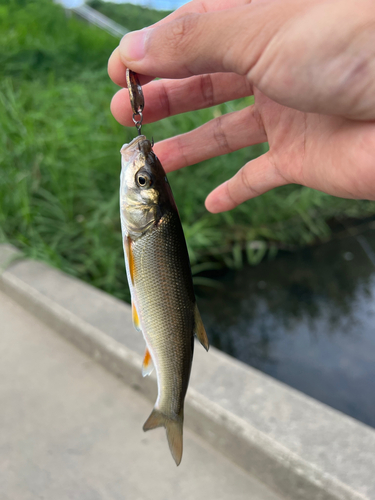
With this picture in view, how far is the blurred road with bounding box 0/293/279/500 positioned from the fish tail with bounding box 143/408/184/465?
835 millimetres

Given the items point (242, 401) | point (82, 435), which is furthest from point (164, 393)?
point (82, 435)

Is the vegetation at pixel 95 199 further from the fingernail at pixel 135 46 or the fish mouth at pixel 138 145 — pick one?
the fingernail at pixel 135 46

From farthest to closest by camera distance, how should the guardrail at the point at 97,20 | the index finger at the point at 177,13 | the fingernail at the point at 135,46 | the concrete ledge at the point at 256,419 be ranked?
the guardrail at the point at 97,20 < the concrete ledge at the point at 256,419 < the index finger at the point at 177,13 < the fingernail at the point at 135,46

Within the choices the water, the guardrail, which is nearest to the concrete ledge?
the water

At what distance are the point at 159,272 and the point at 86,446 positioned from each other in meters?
1.45

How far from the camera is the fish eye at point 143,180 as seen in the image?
1374 millimetres

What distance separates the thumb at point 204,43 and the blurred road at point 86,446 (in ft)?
6.30

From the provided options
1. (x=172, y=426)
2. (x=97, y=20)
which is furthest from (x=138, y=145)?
(x=97, y=20)

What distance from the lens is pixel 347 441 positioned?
1.90 m

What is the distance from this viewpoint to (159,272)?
4.38 ft

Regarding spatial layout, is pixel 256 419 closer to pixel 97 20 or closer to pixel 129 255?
pixel 129 255

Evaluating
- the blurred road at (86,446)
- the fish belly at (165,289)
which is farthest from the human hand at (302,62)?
the blurred road at (86,446)

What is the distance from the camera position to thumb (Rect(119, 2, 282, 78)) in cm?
105

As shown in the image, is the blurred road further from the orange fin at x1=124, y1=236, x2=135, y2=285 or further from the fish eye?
the fish eye
